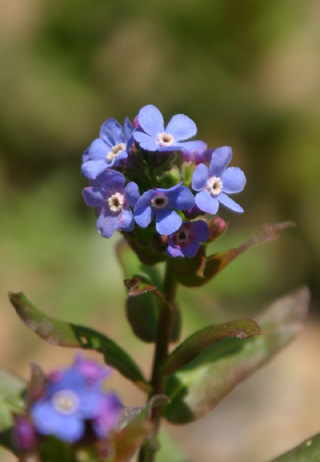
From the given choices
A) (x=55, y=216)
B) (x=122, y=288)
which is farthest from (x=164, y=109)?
(x=122, y=288)

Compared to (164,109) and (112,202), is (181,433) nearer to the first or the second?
(164,109)

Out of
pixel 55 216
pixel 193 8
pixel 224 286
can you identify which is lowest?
pixel 224 286

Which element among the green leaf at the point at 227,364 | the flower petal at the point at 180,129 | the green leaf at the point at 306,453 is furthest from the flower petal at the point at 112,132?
the green leaf at the point at 306,453

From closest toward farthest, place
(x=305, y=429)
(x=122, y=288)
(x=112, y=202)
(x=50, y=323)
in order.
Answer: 1. (x=112, y=202)
2. (x=50, y=323)
3. (x=305, y=429)
4. (x=122, y=288)

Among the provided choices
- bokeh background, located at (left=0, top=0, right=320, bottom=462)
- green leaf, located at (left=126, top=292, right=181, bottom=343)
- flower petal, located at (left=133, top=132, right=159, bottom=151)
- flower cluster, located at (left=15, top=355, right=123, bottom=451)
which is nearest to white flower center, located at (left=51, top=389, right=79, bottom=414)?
flower cluster, located at (left=15, top=355, right=123, bottom=451)

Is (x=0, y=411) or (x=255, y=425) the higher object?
(x=0, y=411)

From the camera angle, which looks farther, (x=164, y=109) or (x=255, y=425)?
(x=164, y=109)

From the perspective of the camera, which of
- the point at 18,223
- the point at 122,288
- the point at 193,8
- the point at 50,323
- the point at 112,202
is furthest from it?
the point at 193,8
